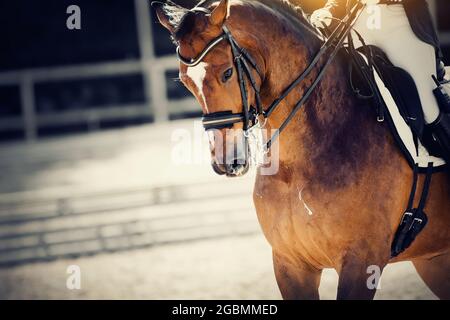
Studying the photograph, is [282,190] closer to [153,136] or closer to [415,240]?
[415,240]

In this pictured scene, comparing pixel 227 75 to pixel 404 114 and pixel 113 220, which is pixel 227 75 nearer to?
pixel 404 114

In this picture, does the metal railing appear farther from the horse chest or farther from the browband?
the browband

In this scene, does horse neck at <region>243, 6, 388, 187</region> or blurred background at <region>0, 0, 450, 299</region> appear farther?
blurred background at <region>0, 0, 450, 299</region>

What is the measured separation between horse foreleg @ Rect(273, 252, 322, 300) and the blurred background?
1615mm

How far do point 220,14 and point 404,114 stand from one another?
947 mm

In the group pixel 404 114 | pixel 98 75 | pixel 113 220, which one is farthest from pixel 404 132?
pixel 98 75

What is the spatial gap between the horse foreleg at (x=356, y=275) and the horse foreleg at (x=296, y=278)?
21 cm

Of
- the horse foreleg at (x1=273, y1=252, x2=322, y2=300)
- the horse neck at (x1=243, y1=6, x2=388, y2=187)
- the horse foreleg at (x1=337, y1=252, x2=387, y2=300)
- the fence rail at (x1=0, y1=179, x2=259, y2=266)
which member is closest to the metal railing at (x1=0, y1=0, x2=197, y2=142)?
the fence rail at (x1=0, y1=179, x2=259, y2=266)

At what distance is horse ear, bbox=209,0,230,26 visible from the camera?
203 cm

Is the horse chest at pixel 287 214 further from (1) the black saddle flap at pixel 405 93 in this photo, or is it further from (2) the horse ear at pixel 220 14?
(2) the horse ear at pixel 220 14
